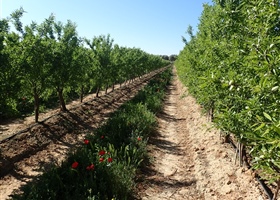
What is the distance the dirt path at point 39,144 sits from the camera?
743 cm

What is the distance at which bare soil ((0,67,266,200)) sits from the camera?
6.31m

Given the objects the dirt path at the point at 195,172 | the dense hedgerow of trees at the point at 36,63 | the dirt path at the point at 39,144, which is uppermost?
the dense hedgerow of trees at the point at 36,63

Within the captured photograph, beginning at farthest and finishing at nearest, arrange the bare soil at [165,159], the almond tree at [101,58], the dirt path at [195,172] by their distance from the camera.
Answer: the almond tree at [101,58] < the bare soil at [165,159] < the dirt path at [195,172]

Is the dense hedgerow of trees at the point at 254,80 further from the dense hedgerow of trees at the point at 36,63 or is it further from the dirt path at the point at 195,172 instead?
the dense hedgerow of trees at the point at 36,63

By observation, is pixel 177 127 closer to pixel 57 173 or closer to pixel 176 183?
pixel 176 183

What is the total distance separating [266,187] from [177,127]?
760 cm

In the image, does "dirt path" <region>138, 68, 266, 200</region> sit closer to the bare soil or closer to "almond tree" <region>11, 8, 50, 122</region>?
the bare soil

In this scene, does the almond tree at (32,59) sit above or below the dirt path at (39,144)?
above

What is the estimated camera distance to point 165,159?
8.75m

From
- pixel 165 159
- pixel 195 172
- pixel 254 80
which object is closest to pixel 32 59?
pixel 165 159

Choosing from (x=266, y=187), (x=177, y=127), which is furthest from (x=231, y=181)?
(x=177, y=127)

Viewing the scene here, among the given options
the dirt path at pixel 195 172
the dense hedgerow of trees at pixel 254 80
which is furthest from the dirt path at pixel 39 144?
the dense hedgerow of trees at pixel 254 80

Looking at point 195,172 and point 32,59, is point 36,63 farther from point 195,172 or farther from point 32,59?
point 195,172

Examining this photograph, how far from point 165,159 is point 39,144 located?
17.6 feet
